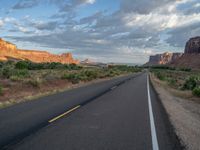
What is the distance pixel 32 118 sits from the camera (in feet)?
31.5

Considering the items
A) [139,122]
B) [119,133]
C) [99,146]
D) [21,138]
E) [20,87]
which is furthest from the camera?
[20,87]

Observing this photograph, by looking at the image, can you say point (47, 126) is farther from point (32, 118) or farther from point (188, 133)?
point (188, 133)

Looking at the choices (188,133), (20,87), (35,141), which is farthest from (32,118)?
(20,87)

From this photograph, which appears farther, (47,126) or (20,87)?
(20,87)

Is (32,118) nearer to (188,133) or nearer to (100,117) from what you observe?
(100,117)

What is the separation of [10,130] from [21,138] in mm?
1053

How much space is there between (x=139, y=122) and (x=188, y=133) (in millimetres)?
1901

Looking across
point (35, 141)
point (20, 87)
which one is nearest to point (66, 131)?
point (35, 141)

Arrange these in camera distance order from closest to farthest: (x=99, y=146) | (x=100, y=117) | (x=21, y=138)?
(x=99, y=146) < (x=21, y=138) < (x=100, y=117)

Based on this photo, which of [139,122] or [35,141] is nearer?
[35,141]

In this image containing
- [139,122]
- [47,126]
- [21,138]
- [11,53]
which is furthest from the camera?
[11,53]

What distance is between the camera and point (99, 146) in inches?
246

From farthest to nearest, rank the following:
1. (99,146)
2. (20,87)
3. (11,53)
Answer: (11,53) < (20,87) < (99,146)

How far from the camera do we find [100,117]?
10.2 metres
